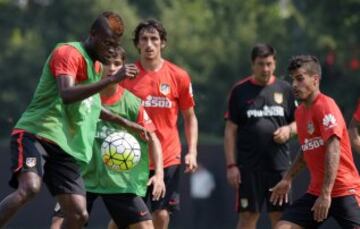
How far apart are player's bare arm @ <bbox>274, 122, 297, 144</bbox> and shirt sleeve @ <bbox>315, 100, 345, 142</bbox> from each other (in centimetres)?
237

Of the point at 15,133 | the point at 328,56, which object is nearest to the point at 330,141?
the point at 15,133

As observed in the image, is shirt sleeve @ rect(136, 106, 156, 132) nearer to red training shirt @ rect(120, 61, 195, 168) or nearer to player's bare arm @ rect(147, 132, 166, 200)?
player's bare arm @ rect(147, 132, 166, 200)

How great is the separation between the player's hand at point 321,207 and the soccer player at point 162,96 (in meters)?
2.10

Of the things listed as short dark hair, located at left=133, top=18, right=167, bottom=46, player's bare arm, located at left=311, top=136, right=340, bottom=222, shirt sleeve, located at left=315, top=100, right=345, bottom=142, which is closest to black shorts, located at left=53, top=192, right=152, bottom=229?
player's bare arm, located at left=311, top=136, right=340, bottom=222

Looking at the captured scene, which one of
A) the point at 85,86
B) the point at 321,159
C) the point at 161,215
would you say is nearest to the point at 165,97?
the point at 161,215

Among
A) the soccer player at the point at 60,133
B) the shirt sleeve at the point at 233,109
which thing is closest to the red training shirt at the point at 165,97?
the shirt sleeve at the point at 233,109

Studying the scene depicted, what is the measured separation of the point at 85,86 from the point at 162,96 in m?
3.20

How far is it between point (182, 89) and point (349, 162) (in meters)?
2.38

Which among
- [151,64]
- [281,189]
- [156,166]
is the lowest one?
[281,189]

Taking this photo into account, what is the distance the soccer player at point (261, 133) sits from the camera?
13617 mm

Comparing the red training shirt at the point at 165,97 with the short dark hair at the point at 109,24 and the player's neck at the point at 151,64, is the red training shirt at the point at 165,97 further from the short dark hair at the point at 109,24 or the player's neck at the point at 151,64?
the short dark hair at the point at 109,24

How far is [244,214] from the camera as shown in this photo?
44.9 ft

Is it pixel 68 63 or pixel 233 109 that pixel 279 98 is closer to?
pixel 233 109

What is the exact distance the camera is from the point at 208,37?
185 feet
